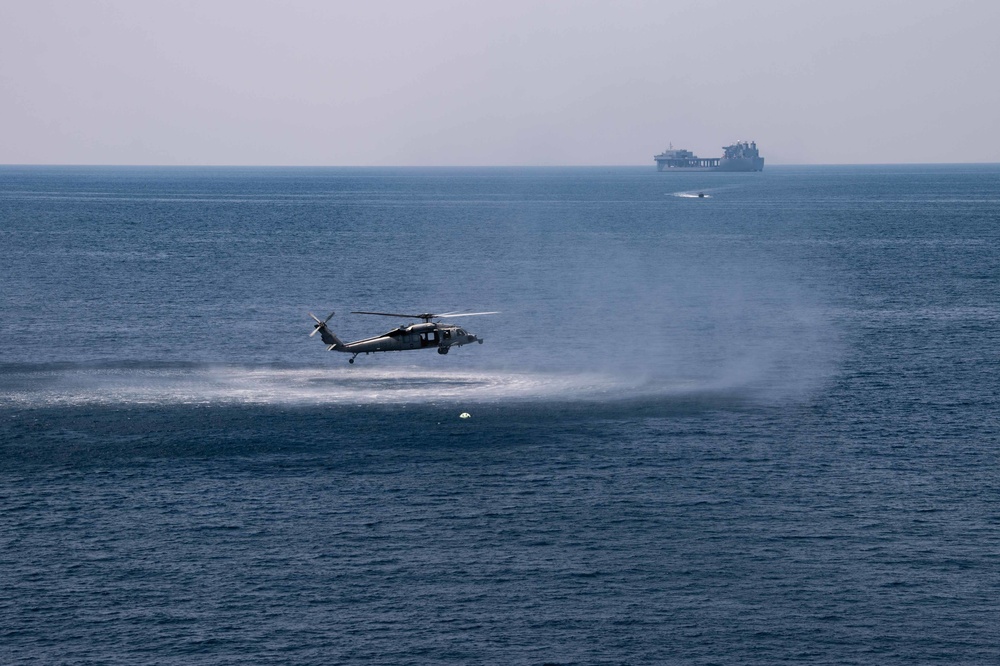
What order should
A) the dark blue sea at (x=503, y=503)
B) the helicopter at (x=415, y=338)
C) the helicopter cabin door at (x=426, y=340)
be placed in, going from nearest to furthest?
the dark blue sea at (x=503, y=503), the helicopter at (x=415, y=338), the helicopter cabin door at (x=426, y=340)

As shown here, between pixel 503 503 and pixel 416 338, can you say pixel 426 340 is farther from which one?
pixel 503 503

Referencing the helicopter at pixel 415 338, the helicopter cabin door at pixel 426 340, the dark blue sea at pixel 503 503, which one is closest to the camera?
the dark blue sea at pixel 503 503

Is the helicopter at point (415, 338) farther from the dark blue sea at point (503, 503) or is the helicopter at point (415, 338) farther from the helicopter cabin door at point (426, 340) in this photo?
the dark blue sea at point (503, 503)

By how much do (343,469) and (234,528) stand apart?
14712 millimetres

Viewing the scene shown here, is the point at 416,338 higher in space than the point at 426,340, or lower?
higher

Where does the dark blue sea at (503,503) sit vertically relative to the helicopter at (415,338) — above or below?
below

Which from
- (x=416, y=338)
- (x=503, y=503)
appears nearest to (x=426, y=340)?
(x=416, y=338)

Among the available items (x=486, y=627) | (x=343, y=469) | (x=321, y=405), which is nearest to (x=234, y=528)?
(x=343, y=469)

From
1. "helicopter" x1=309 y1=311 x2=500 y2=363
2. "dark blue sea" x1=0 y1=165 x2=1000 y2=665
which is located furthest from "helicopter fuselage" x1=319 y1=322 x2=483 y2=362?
"dark blue sea" x1=0 y1=165 x2=1000 y2=665

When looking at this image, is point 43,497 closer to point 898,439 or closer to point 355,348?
point 355,348

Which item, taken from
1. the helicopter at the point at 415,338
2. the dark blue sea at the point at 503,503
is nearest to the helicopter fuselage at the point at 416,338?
the helicopter at the point at 415,338

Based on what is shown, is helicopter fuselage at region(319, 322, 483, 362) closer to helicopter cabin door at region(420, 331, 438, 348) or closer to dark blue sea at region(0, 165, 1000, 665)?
helicopter cabin door at region(420, 331, 438, 348)

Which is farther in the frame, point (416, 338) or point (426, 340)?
point (426, 340)

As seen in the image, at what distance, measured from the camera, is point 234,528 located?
286ft
